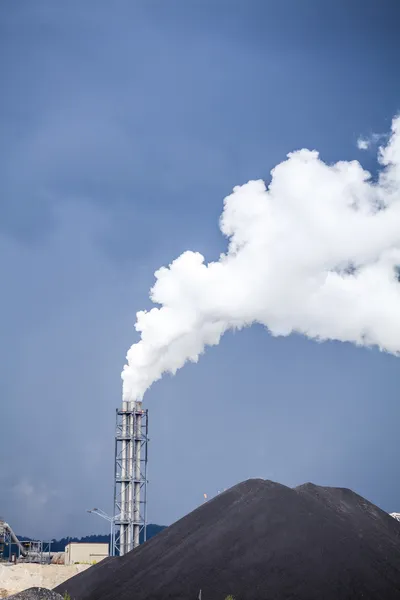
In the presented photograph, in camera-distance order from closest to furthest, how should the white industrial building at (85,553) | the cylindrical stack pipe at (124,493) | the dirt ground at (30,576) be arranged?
the dirt ground at (30,576) → the cylindrical stack pipe at (124,493) → the white industrial building at (85,553)

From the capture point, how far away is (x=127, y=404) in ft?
207

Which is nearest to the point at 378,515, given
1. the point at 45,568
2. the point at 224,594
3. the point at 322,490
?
the point at 322,490

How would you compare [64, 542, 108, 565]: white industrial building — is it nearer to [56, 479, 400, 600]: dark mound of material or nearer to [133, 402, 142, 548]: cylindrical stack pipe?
[133, 402, 142, 548]: cylindrical stack pipe

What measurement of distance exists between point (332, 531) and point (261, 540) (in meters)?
3.35

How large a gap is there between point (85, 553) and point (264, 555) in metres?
36.1

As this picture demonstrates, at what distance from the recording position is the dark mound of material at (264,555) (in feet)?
103

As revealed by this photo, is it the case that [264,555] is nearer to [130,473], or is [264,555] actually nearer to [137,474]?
[130,473]

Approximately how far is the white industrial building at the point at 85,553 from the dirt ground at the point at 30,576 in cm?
930

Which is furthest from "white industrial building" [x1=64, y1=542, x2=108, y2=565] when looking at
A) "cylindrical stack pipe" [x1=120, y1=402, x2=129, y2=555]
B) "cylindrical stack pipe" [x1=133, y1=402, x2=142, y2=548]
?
"cylindrical stack pipe" [x1=133, y1=402, x2=142, y2=548]

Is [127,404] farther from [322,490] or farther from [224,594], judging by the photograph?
[224,594]

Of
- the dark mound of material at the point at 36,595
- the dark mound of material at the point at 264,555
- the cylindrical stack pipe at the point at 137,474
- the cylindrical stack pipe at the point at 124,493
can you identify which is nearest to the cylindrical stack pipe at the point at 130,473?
the cylindrical stack pipe at the point at 124,493

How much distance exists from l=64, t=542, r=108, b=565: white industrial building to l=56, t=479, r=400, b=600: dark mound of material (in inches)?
1106

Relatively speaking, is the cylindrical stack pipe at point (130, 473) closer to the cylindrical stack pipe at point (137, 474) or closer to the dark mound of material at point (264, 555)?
the cylindrical stack pipe at point (137, 474)

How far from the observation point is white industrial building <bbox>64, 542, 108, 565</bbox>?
64.6 metres
